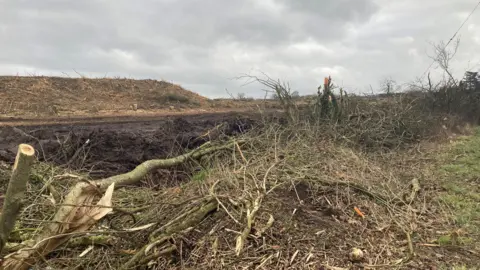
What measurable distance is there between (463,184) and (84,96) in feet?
59.5

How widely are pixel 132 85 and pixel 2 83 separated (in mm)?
6879

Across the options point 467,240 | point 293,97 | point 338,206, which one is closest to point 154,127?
point 293,97

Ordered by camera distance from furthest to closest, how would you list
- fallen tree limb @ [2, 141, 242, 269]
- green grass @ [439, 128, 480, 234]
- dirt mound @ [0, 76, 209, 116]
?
dirt mound @ [0, 76, 209, 116] → green grass @ [439, 128, 480, 234] → fallen tree limb @ [2, 141, 242, 269]

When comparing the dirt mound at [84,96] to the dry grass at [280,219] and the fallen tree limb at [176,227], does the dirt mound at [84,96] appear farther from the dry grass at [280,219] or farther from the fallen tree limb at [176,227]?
the fallen tree limb at [176,227]

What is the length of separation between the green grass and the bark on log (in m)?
4.03

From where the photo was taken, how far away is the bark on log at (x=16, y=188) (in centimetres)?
296

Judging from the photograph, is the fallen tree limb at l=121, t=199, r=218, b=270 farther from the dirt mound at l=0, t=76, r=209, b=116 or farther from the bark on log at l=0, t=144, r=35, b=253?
the dirt mound at l=0, t=76, r=209, b=116

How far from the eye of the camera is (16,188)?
9.91ft

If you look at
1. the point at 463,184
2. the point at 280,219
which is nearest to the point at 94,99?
the point at 463,184

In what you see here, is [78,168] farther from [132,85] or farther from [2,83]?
[132,85]

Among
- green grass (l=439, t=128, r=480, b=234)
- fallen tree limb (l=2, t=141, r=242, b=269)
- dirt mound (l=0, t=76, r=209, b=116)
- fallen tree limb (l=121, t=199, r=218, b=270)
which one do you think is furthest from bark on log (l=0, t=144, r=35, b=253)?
dirt mound (l=0, t=76, r=209, b=116)

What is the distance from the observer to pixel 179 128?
1102cm

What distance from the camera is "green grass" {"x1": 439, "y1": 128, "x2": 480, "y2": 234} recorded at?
212 inches

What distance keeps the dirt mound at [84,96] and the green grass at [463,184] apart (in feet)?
46.4
